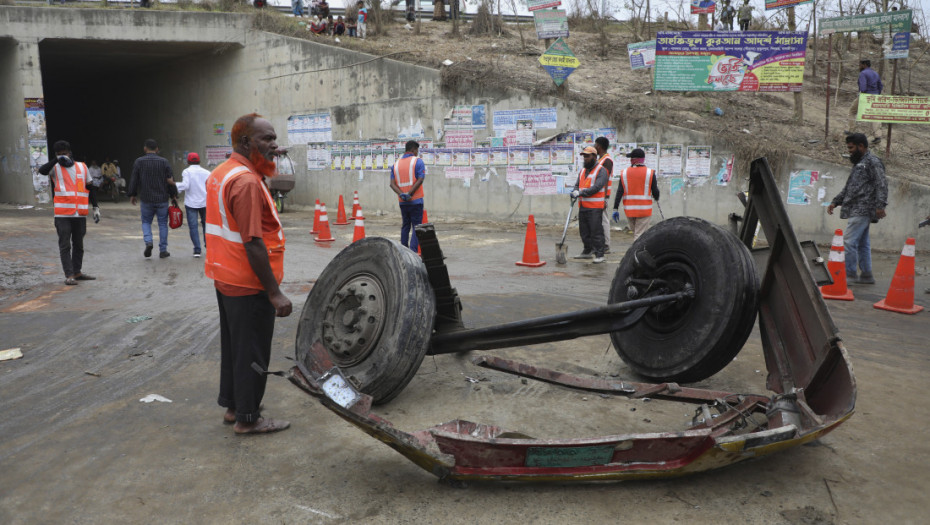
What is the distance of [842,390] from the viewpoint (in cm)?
282

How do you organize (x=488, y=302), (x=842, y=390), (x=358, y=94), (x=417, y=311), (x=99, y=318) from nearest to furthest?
(x=842, y=390) → (x=417, y=311) → (x=99, y=318) → (x=488, y=302) → (x=358, y=94)

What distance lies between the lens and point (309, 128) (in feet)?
63.0

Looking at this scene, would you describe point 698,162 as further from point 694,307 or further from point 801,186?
point 694,307

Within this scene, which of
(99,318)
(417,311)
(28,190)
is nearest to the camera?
(417,311)

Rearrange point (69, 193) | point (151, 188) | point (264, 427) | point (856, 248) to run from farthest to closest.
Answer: point (151, 188), point (856, 248), point (69, 193), point (264, 427)

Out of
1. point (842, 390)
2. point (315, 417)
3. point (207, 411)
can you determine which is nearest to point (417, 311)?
point (315, 417)

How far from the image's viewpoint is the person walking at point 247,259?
323 cm

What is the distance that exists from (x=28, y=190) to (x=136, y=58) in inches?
272

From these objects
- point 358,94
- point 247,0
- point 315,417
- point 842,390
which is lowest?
point 315,417

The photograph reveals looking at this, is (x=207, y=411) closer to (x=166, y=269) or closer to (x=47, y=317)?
(x=47, y=317)

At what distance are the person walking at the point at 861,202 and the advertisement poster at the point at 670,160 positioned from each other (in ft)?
15.9

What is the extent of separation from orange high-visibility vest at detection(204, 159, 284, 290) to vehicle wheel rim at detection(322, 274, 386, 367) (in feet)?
2.27

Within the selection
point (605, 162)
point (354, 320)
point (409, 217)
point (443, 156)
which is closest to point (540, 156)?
point (443, 156)

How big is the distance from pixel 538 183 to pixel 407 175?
6.02 m
